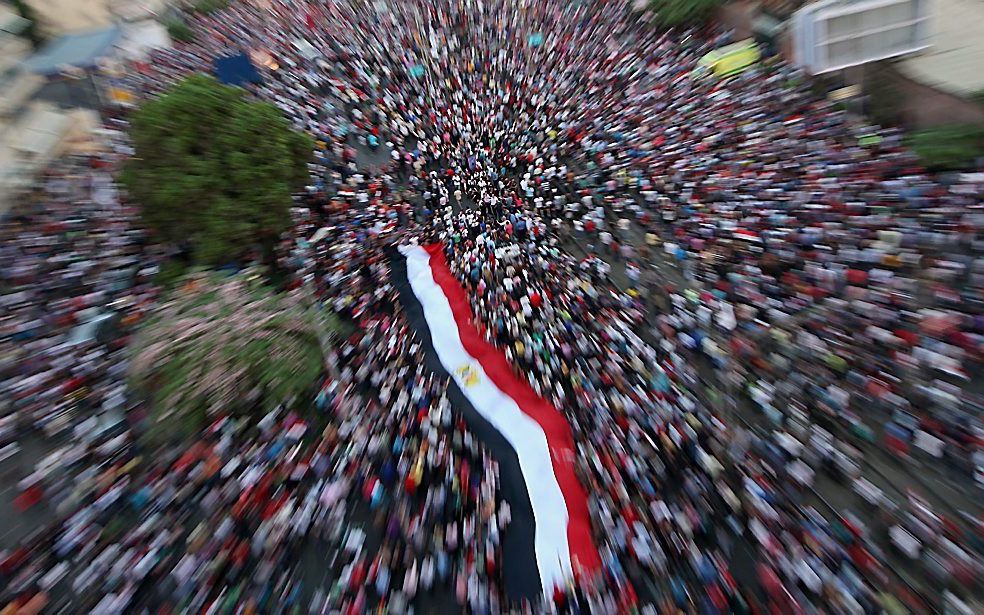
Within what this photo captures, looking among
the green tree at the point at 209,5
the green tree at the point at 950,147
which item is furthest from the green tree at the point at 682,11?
the green tree at the point at 209,5

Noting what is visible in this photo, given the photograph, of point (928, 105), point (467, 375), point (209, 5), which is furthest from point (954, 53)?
point (209, 5)

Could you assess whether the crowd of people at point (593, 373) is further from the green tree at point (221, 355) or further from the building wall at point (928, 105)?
the building wall at point (928, 105)

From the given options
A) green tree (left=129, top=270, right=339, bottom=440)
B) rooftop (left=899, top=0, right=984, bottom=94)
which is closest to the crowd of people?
green tree (left=129, top=270, right=339, bottom=440)

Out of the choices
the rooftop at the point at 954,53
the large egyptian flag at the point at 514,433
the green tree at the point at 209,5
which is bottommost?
the large egyptian flag at the point at 514,433

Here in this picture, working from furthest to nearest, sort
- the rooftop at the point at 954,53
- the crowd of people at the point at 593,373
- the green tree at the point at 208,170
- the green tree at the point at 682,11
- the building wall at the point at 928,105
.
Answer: the green tree at the point at 682,11
the rooftop at the point at 954,53
the building wall at the point at 928,105
the green tree at the point at 208,170
the crowd of people at the point at 593,373

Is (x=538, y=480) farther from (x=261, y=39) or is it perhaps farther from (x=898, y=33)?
(x=261, y=39)

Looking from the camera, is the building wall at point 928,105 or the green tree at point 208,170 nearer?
the green tree at point 208,170

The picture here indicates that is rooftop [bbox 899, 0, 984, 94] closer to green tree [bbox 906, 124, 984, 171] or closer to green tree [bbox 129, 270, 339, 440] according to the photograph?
green tree [bbox 906, 124, 984, 171]

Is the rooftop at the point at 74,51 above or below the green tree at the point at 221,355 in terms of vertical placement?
above

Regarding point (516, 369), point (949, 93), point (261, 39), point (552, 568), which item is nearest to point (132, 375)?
point (516, 369)

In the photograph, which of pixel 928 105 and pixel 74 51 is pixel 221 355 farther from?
pixel 928 105
